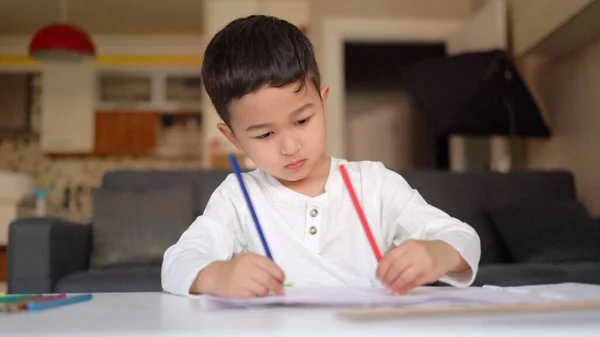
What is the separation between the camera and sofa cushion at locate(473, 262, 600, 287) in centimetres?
166

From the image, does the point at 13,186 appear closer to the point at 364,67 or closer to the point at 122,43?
the point at 122,43

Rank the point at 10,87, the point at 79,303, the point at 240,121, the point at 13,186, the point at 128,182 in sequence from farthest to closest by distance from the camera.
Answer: the point at 10,87
the point at 13,186
the point at 128,182
the point at 240,121
the point at 79,303

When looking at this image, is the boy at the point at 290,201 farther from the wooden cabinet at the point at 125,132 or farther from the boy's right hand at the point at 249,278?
the wooden cabinet at the point at 125,132

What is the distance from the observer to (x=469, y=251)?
0.62 m

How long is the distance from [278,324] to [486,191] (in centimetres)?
212

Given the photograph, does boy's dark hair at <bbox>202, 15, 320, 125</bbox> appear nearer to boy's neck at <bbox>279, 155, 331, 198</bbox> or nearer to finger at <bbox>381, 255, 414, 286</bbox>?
boy's neck at <bbox>279, 155, 331, 198</bbox>

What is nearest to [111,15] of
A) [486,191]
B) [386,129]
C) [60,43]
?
[60,43]

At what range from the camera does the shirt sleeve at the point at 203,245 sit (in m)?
0.64

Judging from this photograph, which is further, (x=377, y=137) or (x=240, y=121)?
(x=377, y=137)

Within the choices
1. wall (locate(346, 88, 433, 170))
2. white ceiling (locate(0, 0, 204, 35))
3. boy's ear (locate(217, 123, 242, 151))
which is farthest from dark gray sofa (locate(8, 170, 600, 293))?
white ceiling (locate(0, 0, 204, 35))

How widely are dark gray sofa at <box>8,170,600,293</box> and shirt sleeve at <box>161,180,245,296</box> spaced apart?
108 cm

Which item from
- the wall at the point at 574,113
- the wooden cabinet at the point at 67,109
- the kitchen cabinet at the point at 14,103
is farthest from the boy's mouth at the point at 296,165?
the kitchen cabinet at the point at 14,103

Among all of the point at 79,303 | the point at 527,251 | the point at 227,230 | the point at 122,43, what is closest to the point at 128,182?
the point at 527,251

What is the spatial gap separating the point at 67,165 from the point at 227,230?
213 inches
